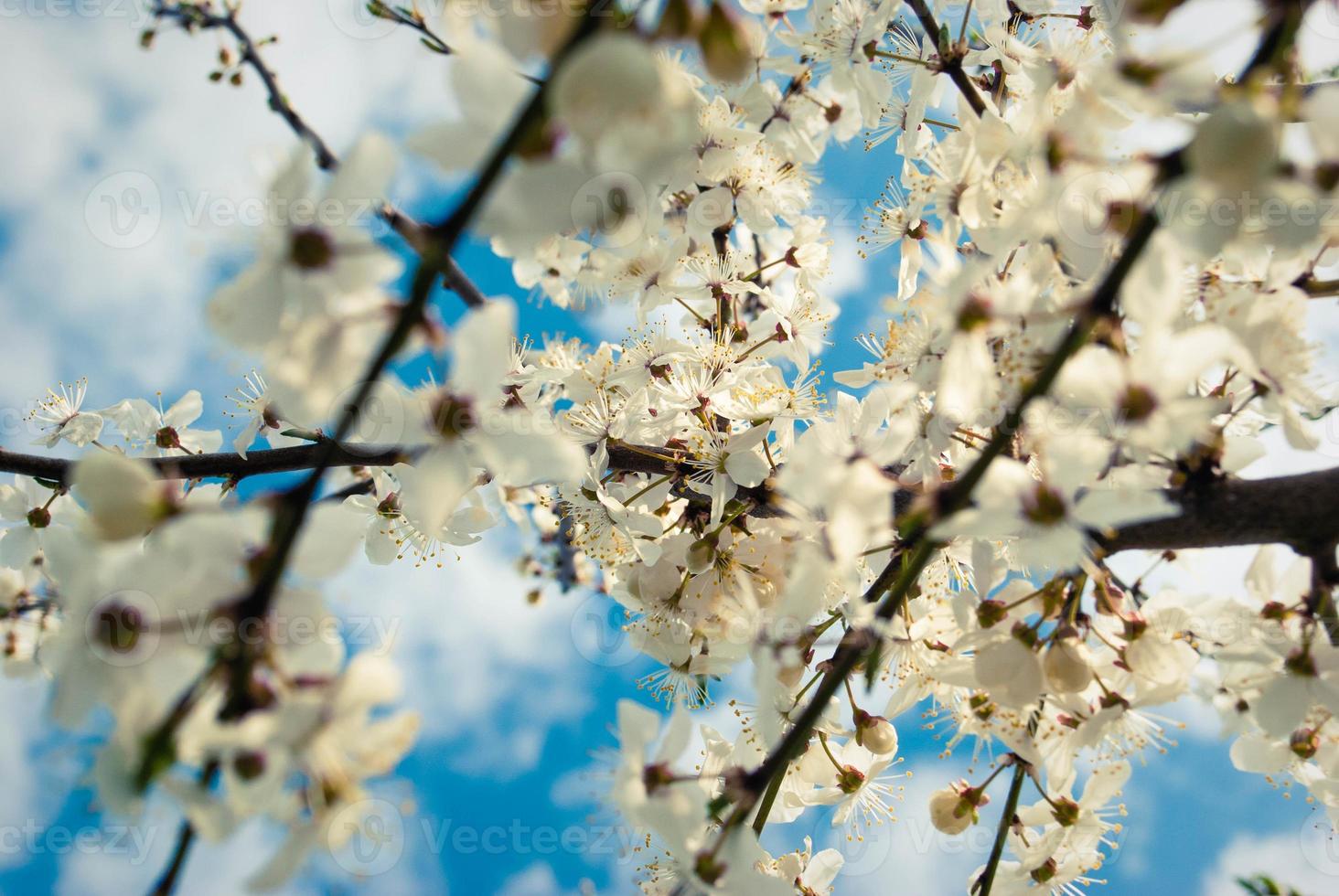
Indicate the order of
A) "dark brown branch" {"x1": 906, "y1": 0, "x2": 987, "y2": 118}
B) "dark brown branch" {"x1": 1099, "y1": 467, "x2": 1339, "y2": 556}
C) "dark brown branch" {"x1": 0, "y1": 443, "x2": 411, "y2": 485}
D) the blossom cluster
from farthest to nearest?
"dark brown branch" {"x1": 906, "y1": 0, "x2": 987, "y2": 118}
"dark brown branch" {"x1": 0, "y1": 443, "x2": 411, "y2": 485}
"dark brown branch" {"x1": 1099, "y1": 467, "x2": 1339, "y2": 556}
the blossom cluster

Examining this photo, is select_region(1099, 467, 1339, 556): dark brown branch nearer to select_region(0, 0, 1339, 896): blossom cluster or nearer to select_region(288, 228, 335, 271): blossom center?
select_region(0, 0, 1339, 896): blossom cluster

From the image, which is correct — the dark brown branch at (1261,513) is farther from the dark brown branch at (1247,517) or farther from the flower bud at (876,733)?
the flower bud at (876,733)

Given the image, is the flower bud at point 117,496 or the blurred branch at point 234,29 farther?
the blurred branch at point 234,29

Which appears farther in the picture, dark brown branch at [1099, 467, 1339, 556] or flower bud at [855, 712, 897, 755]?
flower bud at [855, 712, 897, 755]

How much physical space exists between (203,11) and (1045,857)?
10.2 feet

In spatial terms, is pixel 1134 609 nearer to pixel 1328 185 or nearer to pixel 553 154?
pixel 1328 185

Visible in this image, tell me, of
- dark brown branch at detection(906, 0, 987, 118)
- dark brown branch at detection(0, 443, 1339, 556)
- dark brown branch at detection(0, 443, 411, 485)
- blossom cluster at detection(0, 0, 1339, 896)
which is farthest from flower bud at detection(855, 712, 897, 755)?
dark brown branch at detection(906, 0, 987, 118)

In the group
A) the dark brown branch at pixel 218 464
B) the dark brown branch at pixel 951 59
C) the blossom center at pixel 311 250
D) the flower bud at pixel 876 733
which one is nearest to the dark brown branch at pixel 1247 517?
the blossom center at pixel 311 250

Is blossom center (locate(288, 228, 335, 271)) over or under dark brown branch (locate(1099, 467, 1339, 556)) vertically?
over

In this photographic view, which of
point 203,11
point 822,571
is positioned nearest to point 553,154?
point 822,571

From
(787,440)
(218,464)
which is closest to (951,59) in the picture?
(787,440)

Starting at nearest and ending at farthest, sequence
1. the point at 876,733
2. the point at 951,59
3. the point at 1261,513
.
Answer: the point at 1261,513, the point at 876,733, the point at 951,59

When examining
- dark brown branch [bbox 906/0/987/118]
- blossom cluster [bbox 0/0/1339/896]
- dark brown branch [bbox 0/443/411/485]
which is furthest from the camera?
dark brown branch [bbox 906/0/987/118]

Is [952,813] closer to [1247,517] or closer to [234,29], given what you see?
[1247,517]
